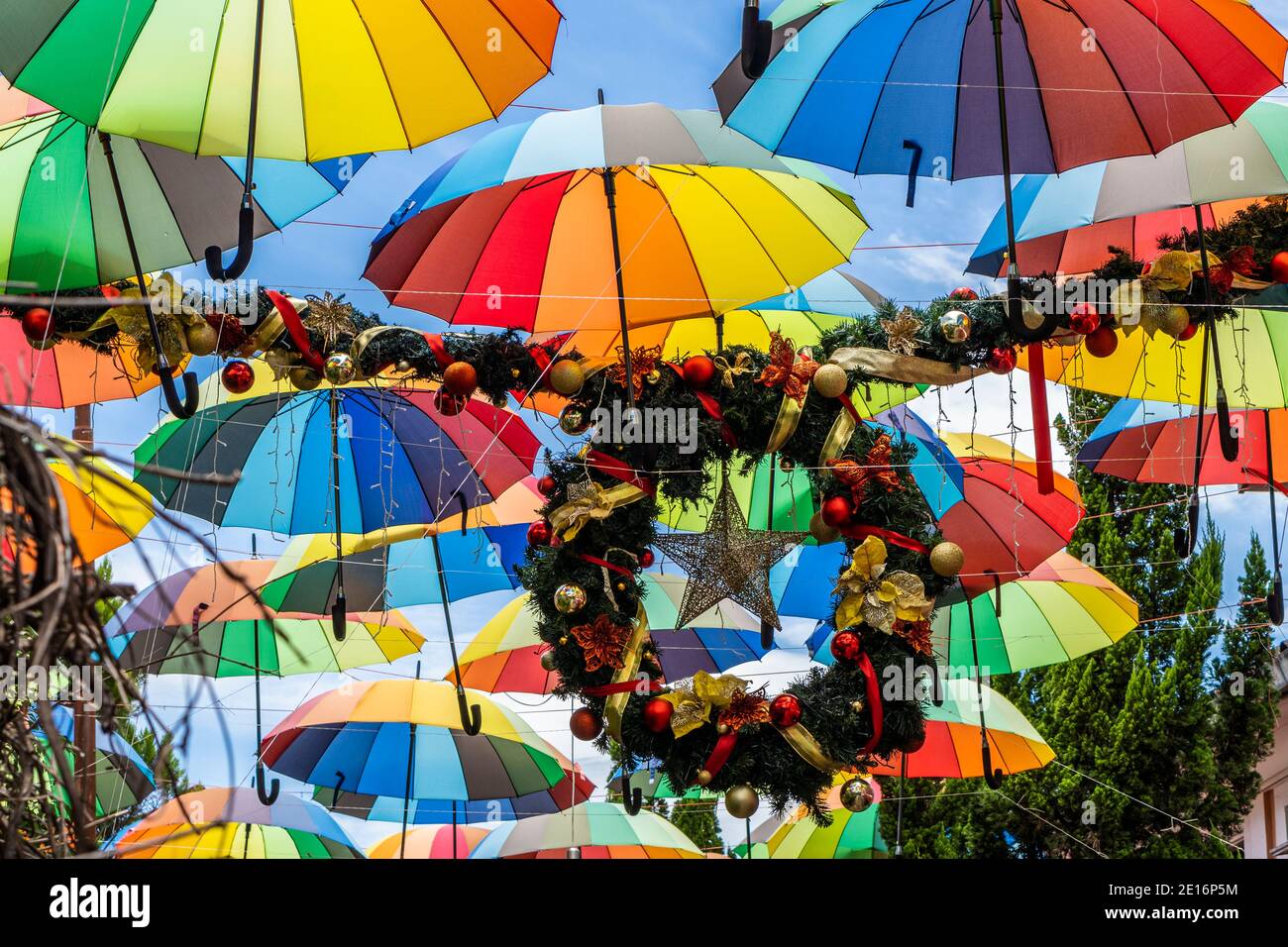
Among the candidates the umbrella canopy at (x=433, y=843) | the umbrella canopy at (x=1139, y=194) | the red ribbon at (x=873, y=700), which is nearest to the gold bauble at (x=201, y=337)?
the red ribbon at (x=873, y=700)

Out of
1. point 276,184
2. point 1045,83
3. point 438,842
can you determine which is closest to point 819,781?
point 1045,83

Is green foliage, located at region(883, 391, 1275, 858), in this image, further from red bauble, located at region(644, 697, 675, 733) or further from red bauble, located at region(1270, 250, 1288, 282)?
red bauble, located at region(644, 697, 675, 733)

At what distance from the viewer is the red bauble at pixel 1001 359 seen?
188 inches

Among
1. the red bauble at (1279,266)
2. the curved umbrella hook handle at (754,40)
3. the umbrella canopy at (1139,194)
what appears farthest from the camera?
the umbrella canopy at (1139,194)

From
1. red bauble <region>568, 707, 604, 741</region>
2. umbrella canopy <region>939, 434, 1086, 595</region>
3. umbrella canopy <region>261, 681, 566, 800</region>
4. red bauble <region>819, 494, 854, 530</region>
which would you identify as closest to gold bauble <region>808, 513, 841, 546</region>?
red bauble <region>819, 494, 854, 530</region>

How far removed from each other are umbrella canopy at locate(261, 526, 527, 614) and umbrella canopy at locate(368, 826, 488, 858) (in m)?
3.26

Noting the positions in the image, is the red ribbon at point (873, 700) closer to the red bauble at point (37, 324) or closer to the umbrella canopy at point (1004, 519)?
the umbrella canopy at point (1004, 519)

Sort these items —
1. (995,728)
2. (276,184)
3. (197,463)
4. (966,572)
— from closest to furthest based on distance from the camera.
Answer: (276,184) → (197,463) → (966,572) → (995,728)

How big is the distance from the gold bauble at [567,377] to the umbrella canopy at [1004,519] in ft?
9.75

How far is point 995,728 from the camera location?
8383mm

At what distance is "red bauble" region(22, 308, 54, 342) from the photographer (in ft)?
14.9

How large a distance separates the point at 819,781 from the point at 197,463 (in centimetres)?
395
